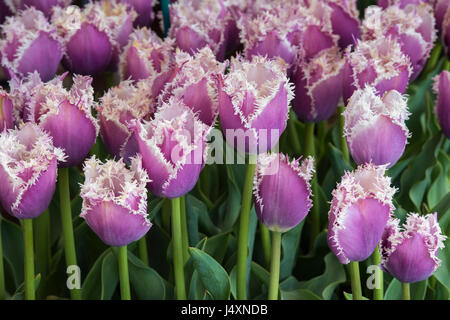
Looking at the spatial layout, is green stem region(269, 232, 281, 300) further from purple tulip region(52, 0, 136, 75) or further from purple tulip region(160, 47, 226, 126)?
purple tulip region(52, 0, 136, 75)

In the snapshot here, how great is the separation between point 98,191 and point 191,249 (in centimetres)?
11

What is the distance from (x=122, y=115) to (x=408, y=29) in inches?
13.5

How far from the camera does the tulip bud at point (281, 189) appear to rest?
0.52 meters

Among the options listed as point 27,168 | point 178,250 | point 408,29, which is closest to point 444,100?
point 408,29

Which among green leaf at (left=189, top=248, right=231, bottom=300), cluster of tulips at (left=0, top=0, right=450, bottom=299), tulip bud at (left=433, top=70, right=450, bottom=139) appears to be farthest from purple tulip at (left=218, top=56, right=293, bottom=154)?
tulip bud at (left=433, top=70, right=450, bottom=139)

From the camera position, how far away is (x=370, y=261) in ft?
2.27

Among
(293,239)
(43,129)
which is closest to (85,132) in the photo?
(43,129)

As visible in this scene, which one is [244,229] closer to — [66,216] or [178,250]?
[178,250]

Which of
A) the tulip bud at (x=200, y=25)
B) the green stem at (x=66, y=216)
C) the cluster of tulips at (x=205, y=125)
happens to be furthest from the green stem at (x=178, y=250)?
the tulip bud at (x=200, y=25)

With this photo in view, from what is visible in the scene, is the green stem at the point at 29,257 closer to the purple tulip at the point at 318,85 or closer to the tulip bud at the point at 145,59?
the tulip bud at the point at 145,59

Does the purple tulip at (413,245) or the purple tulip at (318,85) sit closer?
the purple tulip at (413,245)

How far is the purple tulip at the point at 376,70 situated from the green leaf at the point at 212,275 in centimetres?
20

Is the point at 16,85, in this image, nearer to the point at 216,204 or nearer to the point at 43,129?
the point at 43,129

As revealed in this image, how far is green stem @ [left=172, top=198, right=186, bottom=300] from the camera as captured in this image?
0.57 m
